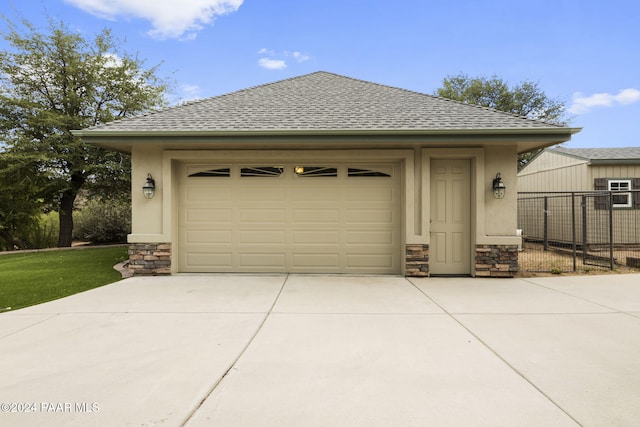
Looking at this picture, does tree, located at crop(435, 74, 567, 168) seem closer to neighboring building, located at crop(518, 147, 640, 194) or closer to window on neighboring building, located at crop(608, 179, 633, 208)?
neighboring building, located at crop(518, 147, 640, 194)

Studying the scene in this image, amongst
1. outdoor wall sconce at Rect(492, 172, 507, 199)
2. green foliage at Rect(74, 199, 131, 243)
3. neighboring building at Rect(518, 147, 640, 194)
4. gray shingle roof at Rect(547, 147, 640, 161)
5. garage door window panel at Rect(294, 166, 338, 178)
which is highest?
gray shingle roof at Rect(547, 147, 640, 161)

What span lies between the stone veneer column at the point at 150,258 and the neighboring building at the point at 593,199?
9.62m

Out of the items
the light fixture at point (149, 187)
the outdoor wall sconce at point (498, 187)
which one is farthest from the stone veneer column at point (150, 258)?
the outdoor wall sconce at point (498, 187)

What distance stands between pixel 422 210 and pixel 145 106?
40.3ft

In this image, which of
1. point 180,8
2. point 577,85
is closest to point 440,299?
point 180,8

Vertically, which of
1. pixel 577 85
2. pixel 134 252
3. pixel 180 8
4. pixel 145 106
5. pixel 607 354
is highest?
pixel 180 8

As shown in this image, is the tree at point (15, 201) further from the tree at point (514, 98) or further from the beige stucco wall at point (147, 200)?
the tree at point (514, 98)

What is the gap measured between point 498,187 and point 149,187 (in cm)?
702

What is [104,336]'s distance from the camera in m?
3.54

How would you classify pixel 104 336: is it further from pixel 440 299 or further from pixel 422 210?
pixel 422 210

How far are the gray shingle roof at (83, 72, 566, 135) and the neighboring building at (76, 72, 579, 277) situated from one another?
0.21ft

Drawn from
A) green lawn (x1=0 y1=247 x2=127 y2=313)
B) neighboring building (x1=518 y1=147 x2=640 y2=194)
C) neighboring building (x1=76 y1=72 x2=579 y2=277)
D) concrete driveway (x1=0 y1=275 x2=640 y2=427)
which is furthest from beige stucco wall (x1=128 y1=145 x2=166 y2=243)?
neighboring building (x1=518 y1=147 x2=640 y2=194)

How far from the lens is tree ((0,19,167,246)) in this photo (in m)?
11.7

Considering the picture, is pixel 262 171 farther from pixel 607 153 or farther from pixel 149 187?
pixel 607 153
